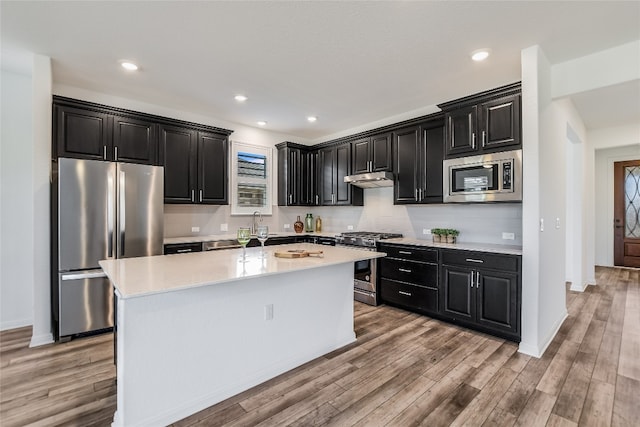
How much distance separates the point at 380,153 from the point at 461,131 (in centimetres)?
132

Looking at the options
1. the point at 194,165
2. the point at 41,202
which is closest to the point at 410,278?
the point at 194,165

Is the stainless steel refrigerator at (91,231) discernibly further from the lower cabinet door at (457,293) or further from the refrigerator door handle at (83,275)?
Result: the lower cabinet door at (457,293)

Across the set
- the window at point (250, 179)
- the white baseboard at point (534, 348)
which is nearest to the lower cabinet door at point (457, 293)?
the white baseboard at point (534, 348)

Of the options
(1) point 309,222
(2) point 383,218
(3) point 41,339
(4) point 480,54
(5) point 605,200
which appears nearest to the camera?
(4) point 480,54

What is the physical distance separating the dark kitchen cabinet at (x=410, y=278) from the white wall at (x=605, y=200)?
5.60m

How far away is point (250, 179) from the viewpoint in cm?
519

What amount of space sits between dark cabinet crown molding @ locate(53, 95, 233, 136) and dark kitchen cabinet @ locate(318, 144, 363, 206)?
5.63 feet

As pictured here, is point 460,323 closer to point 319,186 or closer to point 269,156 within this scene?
point 319,186

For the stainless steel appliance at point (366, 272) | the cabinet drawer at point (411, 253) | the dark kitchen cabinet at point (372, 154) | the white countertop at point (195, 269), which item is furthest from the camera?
the dark kitchen cabinet at point (372, 154)

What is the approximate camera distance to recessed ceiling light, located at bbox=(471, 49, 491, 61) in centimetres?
273

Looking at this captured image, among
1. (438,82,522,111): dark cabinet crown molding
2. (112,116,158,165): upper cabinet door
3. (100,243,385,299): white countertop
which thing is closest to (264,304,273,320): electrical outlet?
(100,243,385,299): white countertop

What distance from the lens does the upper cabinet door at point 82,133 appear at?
10.6 ft

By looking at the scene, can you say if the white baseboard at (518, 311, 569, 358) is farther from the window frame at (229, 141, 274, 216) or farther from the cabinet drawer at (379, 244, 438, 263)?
the window frame at (229, 141, 274, 216)

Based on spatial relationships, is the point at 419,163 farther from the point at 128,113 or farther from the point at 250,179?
the point at 128,113
